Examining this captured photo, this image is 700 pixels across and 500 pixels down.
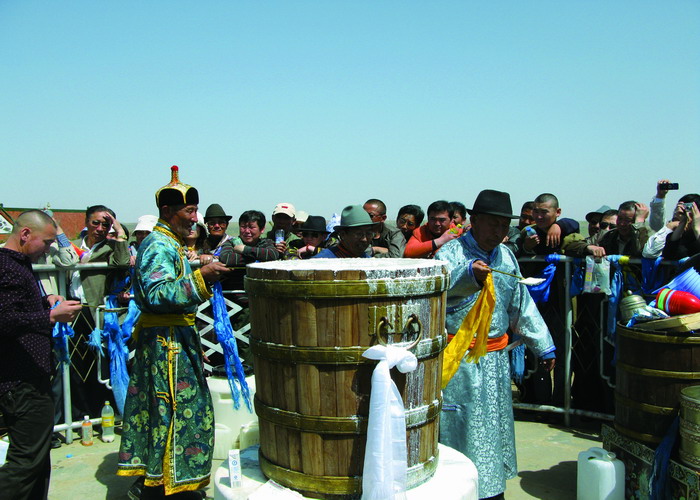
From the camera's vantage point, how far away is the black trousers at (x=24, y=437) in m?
3.58

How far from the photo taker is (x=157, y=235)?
361 centimetres

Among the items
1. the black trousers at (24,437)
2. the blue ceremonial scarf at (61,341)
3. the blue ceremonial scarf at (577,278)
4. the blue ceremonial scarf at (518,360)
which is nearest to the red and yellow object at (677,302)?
the blue ceremonial scarf at (577,278)

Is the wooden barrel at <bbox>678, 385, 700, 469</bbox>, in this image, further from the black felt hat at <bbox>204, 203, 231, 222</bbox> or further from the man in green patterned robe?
the black felt hat at <bbox>204, 203, 231, 222</bbox>

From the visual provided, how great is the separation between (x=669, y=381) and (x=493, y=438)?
1.21 m

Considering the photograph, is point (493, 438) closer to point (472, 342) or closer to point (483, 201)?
point (472, 342)

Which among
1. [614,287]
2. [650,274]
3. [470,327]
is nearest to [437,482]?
[470,327]

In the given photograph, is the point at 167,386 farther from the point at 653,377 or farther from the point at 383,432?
the point at 653,377

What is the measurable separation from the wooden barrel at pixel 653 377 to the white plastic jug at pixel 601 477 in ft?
0.73

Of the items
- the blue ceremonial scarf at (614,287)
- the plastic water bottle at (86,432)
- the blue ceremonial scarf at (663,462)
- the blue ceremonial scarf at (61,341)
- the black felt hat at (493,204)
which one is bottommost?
the plastic water bottle at (86,432)

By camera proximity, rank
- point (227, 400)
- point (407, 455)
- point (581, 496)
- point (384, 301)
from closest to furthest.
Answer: point (384, 301) < point (407, 455) < point (581, 496) < point (227, 400)

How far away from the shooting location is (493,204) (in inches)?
144

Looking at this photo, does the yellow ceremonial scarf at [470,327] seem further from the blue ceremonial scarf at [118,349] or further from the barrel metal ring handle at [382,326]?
the blue ceremonial scarf at [118,349]

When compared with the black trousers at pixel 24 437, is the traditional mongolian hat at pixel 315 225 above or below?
above

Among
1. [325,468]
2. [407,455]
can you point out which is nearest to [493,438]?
[407,455]
